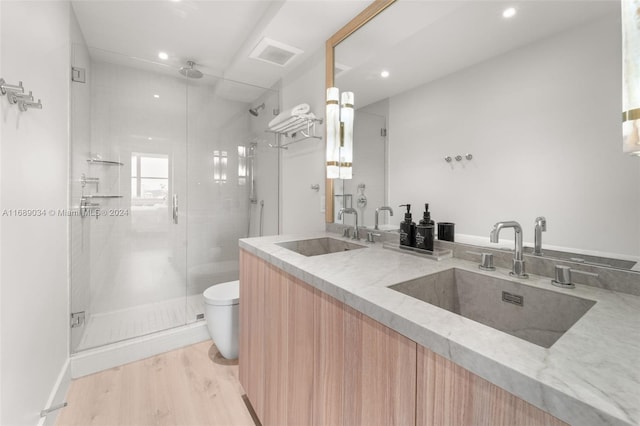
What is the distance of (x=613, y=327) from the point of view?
0.56 metres

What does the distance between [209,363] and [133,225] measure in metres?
1.44

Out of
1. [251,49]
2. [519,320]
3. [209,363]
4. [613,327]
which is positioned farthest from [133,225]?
[613,327]

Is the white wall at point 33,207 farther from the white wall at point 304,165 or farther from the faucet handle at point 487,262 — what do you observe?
the faucet handle at point 487,262

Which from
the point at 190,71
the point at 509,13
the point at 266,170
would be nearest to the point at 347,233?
the point at 509,13

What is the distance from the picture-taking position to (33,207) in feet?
4.03

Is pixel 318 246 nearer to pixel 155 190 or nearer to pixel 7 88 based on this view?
pixel 7 88

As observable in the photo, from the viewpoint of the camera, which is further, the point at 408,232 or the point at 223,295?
the point at 223,295

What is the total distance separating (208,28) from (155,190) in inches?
57.5

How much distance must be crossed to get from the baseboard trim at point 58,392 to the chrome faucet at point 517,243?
2.09 m

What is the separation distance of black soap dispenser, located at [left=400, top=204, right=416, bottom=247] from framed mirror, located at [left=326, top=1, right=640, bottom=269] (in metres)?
0.09

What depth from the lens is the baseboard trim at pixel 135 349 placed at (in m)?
1.79

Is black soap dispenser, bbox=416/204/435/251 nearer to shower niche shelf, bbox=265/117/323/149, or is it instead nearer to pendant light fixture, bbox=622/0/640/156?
pendant light fixture, bbox=622/0/640/156

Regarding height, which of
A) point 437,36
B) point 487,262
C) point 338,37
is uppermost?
point 338,37

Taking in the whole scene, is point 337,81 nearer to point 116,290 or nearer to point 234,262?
point 234,262
